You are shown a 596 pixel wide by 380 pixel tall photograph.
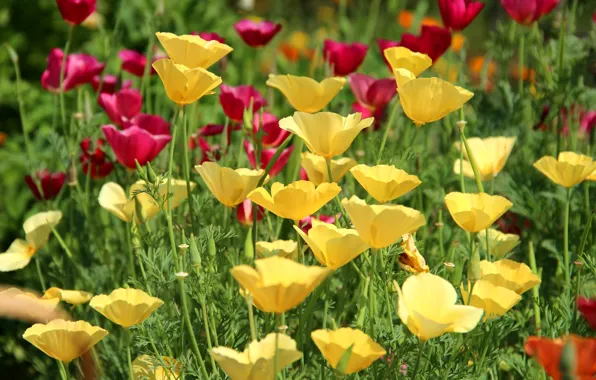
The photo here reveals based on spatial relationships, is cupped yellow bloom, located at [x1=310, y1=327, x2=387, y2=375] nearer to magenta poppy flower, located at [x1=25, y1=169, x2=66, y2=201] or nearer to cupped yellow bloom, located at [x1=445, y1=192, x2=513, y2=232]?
cupped yellow bloom, located at [x1=445, y1=192, x2=513, y2=232]

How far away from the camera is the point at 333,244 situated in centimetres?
98

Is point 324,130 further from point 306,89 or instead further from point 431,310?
point 431,310

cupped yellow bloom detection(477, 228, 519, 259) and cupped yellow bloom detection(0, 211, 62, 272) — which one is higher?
cupped yellow bloom detection(477, 228, 519, 259)

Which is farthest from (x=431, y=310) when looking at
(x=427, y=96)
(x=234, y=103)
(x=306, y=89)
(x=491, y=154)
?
(x=234, y=103)

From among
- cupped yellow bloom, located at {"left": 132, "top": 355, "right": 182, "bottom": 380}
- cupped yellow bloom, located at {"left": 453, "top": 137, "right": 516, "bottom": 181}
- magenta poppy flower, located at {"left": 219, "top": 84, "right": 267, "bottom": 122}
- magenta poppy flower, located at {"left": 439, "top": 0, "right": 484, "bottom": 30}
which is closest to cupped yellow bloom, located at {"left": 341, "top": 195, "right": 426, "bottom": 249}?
cupped yellow bloom, located at {"left": 132, "top": 355, "right": 182, "bottom": 380}

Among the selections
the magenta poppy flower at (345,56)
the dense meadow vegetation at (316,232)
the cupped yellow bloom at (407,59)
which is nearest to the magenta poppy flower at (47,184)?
the dense meadow vegetation at (316,232)

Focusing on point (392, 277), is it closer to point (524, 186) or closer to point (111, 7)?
point (524, 186)

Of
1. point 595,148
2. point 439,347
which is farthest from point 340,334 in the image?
point 595,148

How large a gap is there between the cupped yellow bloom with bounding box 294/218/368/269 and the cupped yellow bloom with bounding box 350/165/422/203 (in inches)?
4.6

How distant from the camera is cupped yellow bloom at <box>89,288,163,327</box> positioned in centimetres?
105

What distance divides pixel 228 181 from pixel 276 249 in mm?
115

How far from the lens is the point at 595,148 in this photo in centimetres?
187

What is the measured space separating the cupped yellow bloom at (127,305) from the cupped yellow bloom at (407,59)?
0.51 m

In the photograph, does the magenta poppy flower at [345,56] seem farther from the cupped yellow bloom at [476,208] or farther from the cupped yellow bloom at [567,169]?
the cupped yellow bloom at [476,208]
